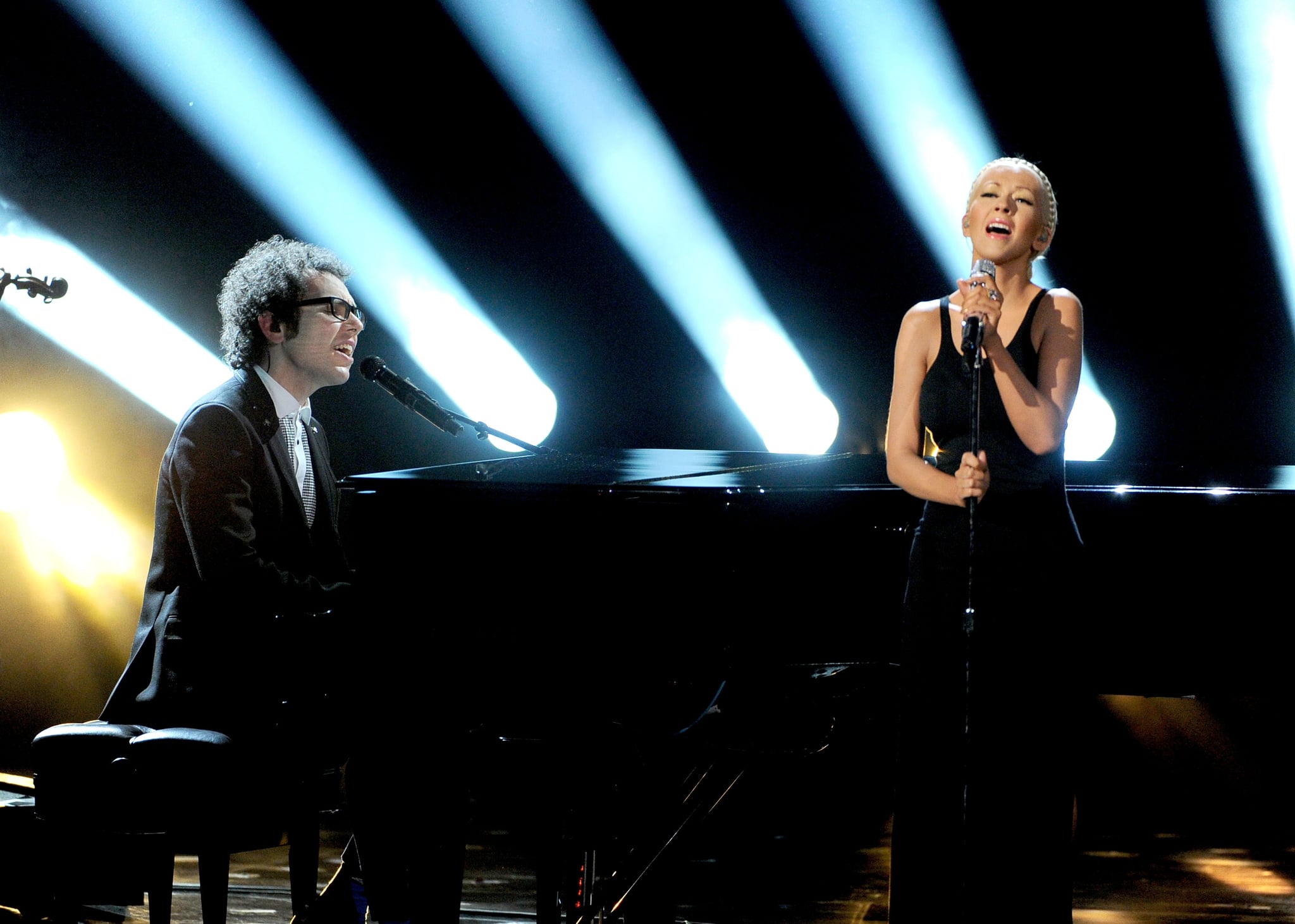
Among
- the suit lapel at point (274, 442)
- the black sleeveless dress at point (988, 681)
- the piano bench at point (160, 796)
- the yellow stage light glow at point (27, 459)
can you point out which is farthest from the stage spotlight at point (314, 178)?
the black sleeveless dress at point (988, 681)

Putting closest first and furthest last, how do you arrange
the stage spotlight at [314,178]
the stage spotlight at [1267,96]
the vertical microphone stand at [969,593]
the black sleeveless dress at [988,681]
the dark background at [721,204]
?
the vertical microphone stand at [969,593] < the black sleeveless dress at [988,681] < the stage spotlight at [1267,96] < the dark background at [721,204] < the stage spotlight at [314,178]

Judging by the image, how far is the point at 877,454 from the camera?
366cm

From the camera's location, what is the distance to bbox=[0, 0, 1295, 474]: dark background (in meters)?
3.57

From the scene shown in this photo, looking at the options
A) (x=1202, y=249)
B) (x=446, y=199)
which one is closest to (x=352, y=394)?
(x=446, y=199)

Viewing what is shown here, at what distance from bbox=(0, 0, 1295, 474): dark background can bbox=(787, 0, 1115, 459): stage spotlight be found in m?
0.05

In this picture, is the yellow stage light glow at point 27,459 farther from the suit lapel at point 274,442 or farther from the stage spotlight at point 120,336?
the suit lapel at point 274,442

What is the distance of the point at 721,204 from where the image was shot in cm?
390

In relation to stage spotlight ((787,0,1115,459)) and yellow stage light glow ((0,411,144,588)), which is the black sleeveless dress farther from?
yellow stage light glow ((0,411,144,588))

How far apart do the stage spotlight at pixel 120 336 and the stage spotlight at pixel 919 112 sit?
2.28 meters

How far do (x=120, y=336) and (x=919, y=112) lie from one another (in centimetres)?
275

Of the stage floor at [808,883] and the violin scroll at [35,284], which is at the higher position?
the violin scroll at [35,284]

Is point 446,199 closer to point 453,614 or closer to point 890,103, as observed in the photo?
point 890,103

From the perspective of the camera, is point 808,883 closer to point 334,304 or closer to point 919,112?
point 334,304

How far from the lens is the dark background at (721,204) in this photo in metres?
3.57
